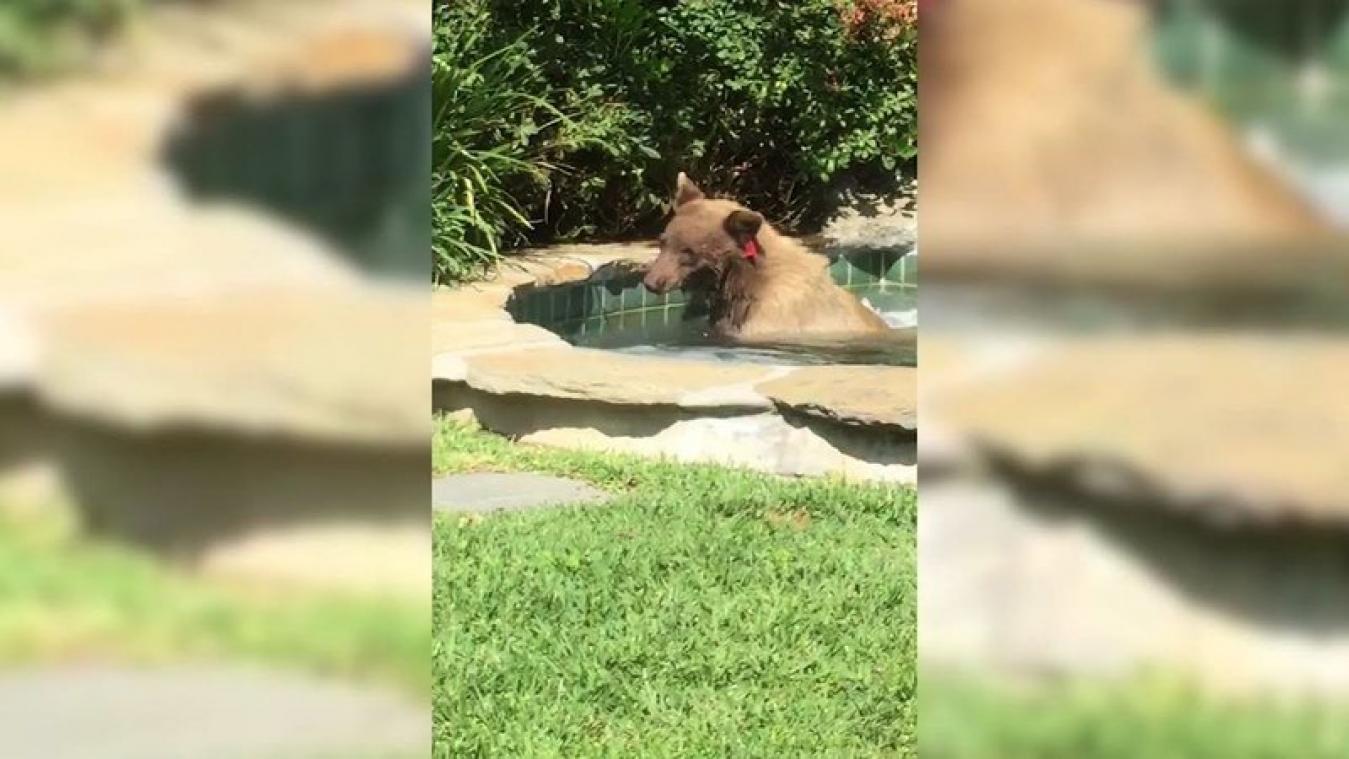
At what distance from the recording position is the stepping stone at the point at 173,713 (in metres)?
1.08

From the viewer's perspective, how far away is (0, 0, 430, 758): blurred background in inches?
41.5

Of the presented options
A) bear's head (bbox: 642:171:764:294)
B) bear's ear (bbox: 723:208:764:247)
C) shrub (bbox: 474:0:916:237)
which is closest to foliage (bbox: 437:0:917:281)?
shrub (bbox: 474:0:916:237)

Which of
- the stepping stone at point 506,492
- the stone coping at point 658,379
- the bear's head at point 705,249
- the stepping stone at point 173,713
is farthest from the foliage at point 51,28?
the bear's head at point 705,249

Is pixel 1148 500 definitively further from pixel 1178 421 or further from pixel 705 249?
pixel 705 249

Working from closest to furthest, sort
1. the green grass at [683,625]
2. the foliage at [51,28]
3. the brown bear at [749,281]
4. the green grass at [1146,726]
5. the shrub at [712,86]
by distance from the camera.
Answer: the foliage at [51,28], the green grass at [1146,726], the green grass at [683,625], the brown bear at [749,281], the shrub at [712,86]

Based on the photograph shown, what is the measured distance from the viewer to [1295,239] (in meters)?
1.10

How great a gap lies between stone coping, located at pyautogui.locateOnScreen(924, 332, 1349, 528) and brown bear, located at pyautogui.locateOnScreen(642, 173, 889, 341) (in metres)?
7.25

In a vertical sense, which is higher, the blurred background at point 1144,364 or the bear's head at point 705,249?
the bear's head at point 705,249

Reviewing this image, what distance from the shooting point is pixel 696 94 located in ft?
36.8

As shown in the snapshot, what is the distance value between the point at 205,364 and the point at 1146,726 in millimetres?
755

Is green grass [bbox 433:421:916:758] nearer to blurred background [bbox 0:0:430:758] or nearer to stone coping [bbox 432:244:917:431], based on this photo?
stone coping [bbox 432:244:917:431]

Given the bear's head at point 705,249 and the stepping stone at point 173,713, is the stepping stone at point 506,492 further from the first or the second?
the stepping stone at point 173,713

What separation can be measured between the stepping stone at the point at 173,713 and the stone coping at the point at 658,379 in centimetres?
499

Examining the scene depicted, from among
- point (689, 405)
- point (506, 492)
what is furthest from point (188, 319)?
point (689, 405)
